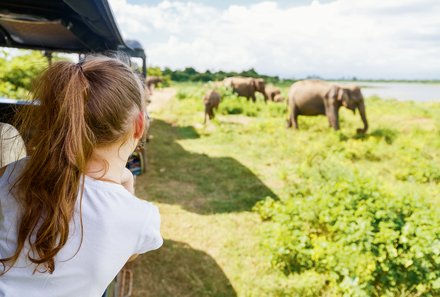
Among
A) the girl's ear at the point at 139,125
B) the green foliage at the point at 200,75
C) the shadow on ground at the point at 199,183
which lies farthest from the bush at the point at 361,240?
the green foliage at the point at 200,75

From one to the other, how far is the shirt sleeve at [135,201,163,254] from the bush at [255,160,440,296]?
2.35 metres

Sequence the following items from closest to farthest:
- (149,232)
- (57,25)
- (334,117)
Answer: (149,232) → (57,25) → (334,117)

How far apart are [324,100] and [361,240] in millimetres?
9322

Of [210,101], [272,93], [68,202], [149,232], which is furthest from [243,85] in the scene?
[68,202]

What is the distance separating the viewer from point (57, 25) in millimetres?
3354

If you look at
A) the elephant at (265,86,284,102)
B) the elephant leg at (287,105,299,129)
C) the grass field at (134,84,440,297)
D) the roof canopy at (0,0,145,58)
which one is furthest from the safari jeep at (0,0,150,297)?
the elephant at (265,86,284,102)

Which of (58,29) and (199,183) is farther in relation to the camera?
(199,183)

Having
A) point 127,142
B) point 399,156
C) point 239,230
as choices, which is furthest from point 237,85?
point 127,142

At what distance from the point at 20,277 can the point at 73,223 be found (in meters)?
0.20

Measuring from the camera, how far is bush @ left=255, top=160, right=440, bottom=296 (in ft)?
9.86

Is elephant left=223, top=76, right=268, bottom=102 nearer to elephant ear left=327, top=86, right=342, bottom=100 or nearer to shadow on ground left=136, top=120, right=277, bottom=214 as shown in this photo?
elephant ear left=327, top=86, right=342, bottom=100

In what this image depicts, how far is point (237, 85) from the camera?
21.0m

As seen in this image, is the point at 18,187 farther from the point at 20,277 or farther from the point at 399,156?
the point at 399,156

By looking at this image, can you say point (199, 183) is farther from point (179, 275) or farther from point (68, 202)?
point (68, 202)
